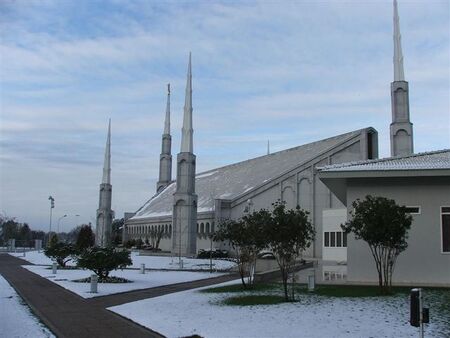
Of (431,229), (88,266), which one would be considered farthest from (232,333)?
(88,266)

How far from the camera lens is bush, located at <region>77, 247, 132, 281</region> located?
25297 mm

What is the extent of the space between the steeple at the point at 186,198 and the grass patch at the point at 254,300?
39934mm

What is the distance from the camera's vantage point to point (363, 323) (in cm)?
1206

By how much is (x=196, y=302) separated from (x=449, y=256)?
11.0 m

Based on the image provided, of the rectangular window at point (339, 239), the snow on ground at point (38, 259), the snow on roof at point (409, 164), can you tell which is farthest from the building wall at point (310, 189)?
the snow on roof at point (409, 164)

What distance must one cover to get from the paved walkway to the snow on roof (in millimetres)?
9340

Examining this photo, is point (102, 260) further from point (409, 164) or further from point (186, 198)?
point (186, 198)

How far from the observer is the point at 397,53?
63156 millimetres

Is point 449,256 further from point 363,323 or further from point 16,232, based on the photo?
point 16,232

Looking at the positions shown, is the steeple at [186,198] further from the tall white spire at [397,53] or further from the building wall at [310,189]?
the tall white spire at [397,53]

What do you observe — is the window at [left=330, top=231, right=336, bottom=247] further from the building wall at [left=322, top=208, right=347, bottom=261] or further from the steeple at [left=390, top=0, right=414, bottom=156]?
the steeple at [left=390, top=0, right=414, bottom=156]

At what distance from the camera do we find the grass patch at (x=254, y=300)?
638 inches

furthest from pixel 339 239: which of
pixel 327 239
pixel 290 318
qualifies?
pixel 290 318

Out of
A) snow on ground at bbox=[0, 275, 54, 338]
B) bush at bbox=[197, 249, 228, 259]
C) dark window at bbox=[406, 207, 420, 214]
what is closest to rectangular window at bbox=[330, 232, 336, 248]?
bush at bbox=[197, 249, 228, 259]
